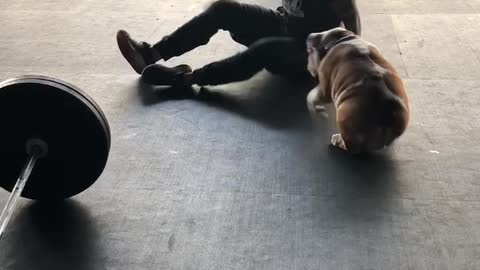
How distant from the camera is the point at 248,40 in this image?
75.2 inches

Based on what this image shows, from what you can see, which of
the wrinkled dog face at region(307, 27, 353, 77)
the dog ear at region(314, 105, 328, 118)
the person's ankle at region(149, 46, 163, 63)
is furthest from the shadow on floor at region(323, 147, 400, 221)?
the person's ankle at region(149, 46, 163, 63)

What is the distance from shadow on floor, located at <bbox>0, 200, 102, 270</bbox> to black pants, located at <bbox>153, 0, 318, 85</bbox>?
0.68 m

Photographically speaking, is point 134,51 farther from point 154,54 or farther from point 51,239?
point 51,239

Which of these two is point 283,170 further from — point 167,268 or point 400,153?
point 167,268

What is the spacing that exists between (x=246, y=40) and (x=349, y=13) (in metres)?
0.36

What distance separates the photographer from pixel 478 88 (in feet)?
5.90

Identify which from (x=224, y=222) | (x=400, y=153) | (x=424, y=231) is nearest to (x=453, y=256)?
(x=424, y=231)

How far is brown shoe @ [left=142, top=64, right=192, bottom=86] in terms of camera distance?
6.08 feet

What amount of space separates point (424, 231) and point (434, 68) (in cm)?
82

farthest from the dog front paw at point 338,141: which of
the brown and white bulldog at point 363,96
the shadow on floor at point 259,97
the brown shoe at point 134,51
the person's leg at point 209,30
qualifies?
the brown shoe at point 134,51

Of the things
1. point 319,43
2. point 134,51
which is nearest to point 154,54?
point 134,51

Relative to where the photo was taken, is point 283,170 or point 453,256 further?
point 283,170

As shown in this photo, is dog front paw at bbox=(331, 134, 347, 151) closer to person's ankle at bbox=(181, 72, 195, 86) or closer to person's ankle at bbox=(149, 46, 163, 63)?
person's ankle at bbox=(181, 72, 195, 86)

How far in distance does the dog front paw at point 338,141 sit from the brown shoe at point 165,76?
0.56 m
